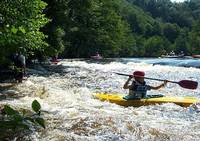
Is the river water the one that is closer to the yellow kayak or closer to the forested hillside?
the yellow kayak

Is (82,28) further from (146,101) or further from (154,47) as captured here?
(154,47)

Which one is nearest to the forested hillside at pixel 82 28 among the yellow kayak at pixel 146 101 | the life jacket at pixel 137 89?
the yellow kayak at pixel 146 101

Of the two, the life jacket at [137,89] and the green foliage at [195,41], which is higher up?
the green foliage at [195,41]

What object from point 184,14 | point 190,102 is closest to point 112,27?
point 190,102

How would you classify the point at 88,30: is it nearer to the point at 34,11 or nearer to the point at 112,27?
the point at 112,27

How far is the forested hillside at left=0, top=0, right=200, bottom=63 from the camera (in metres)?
8.55

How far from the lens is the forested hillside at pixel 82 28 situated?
8555 millimetres

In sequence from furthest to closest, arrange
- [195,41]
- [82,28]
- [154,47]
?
[154,47] → [195,41] → [82,28]

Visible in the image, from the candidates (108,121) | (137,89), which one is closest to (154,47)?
(137,89)

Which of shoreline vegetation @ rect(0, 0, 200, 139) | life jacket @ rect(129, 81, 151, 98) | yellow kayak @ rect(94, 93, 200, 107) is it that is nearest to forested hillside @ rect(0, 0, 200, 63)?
shoreline vegetation @ rect(0, 0, 200, 139)

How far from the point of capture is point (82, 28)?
2055 inches

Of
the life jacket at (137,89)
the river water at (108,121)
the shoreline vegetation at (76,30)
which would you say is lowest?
the river water at (108,121)

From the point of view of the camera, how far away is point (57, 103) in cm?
1270

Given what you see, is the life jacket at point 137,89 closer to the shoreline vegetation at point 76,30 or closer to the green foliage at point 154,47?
the shoreline vegetation at point 76,30
